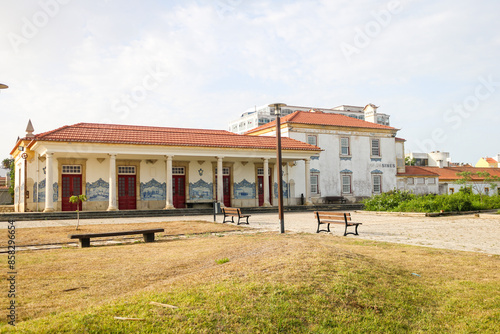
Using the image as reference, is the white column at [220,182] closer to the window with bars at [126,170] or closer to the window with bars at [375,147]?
the window with bars at [126,170]

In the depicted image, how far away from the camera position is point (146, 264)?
7387 mm

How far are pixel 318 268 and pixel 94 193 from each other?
22460 millimetres

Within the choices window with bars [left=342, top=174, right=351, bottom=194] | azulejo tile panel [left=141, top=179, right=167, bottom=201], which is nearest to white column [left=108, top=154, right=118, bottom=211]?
azulejo tile panel [left=141, top=179, right=167, bottom=201]

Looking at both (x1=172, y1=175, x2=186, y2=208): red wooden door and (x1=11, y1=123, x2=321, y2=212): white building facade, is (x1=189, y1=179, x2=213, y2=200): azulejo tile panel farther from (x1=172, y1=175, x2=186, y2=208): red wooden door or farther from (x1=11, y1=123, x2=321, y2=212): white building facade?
(x1=172, y1=175, x2=186, y2=208): red wooden door

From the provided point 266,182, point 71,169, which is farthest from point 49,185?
point 266,182

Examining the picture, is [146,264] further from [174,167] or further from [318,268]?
[174,167]

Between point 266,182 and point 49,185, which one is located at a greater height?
point 266,182

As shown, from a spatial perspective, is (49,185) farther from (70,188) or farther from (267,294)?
(267,294)

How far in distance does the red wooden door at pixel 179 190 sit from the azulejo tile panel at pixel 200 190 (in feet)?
1.62

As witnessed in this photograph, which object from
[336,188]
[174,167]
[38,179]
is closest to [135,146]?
[174,167]

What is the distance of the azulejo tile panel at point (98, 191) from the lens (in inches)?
1003

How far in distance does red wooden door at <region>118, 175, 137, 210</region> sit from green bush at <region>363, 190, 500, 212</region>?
14.5m

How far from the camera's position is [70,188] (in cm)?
2517

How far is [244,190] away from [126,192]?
8248 millimetres
